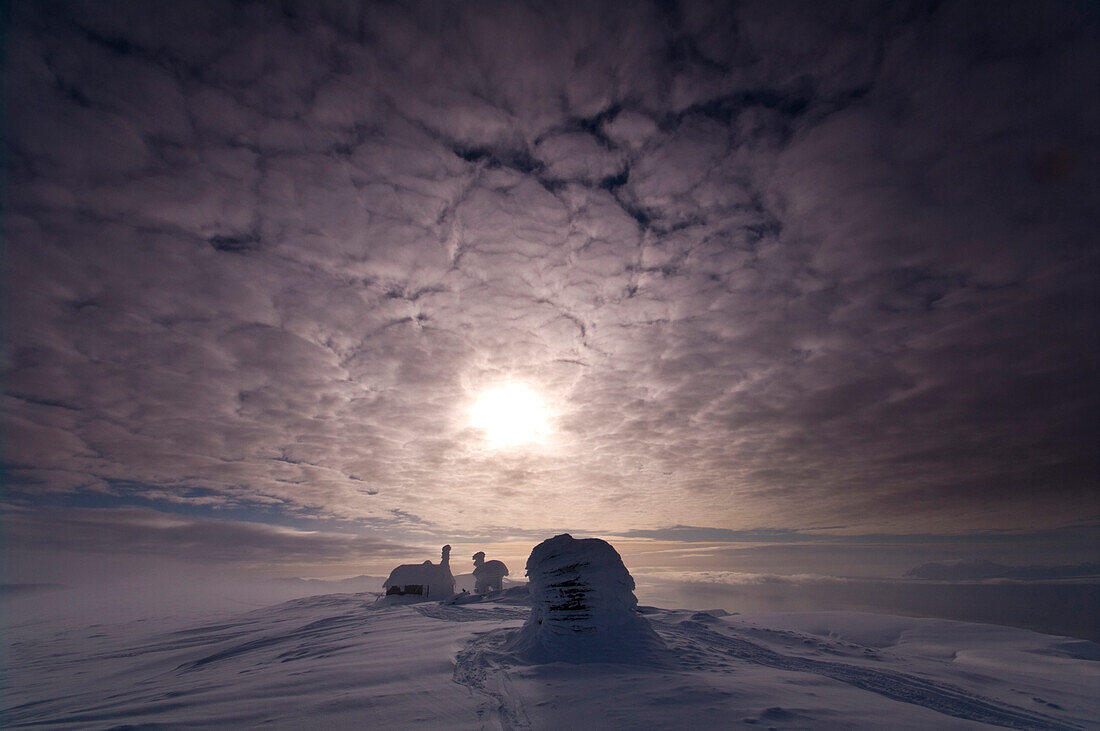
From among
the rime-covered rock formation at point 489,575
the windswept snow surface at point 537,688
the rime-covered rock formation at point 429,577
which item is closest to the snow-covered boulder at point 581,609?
the windswept snow surface at point 537,688

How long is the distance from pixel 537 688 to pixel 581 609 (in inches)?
253

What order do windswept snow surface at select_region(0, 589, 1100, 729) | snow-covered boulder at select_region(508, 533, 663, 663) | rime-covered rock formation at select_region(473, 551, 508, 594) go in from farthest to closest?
1. rime-covered rock formation at select_region(473, 551, 508, 594)
2. snow-covered boulder at select_region(508, 533, 663, 663)
3. windswept snow surface at select_region(0, 589, 1100, 729)

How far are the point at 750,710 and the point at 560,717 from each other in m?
5.15

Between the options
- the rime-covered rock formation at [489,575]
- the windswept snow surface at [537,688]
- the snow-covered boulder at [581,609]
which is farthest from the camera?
the rime-covered rock formation at [489,575]

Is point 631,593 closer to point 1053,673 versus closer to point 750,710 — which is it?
point 750,710

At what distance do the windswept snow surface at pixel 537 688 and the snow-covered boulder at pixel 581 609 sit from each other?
1032 millimetres

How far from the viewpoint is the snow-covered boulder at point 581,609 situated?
56.2ft

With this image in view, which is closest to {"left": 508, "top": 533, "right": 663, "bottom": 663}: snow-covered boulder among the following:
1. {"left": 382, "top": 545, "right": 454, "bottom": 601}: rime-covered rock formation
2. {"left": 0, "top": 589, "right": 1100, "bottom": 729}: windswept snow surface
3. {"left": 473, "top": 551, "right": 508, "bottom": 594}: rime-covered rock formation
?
{"left": 0, "top": 589, "right": 1100, "bottom": 729}: windswept snow surface

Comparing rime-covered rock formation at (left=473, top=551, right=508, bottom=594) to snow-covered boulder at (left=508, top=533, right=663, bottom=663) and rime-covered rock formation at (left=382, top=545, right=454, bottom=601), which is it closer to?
rime-covered rock formation at (left=382, top=545, right=454, bottom=601)

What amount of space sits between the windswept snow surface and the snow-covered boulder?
3.38ft

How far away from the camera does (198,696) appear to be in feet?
44.1

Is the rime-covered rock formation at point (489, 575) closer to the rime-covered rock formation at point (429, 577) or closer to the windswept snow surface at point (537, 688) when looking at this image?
the rime-covered rock formation at point (429, 577)

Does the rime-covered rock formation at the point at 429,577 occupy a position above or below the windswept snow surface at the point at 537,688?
above

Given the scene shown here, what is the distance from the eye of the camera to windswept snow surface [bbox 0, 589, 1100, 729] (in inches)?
422
